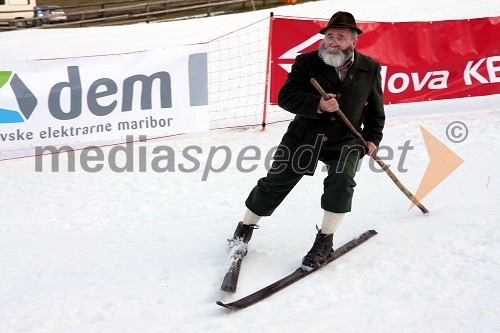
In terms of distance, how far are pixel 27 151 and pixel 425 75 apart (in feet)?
17.9

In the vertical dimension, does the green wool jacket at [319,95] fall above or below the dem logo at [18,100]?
above

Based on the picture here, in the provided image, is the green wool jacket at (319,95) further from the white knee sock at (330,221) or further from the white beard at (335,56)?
the white knee sock at (330,221)

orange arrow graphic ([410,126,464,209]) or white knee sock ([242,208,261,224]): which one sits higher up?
white knee sock ([242,208,261,224])

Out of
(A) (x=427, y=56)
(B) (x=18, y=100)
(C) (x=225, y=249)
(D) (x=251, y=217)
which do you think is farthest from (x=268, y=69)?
(D) (x=251, y=217)

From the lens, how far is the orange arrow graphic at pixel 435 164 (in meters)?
6.18

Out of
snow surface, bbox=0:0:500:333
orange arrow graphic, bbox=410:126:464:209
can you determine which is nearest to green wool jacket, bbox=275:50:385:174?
snow surface, bbox=0:0:500:333

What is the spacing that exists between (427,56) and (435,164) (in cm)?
236

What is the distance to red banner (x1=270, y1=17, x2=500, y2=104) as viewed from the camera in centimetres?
862

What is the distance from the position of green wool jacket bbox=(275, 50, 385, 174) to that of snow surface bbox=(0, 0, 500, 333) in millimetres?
841

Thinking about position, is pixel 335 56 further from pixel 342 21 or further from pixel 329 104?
pixel 329 104

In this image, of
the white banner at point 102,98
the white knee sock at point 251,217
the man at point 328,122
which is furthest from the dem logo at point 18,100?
the man at point 328,122

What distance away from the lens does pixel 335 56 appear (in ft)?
13.8

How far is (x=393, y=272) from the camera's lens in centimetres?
424

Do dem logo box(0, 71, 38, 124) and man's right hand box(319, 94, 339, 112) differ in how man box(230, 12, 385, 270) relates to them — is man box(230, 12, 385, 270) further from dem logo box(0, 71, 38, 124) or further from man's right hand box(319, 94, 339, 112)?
dem logo box(0, 71, 38, 124)
